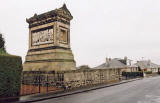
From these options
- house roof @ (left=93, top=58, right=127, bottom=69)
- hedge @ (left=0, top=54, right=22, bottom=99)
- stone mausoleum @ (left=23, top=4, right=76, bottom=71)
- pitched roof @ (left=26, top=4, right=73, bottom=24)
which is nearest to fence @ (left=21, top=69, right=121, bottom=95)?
stone mausoleum @ (left=23, top=4, right=76, bottom=71)

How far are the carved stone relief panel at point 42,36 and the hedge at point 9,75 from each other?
880 cm

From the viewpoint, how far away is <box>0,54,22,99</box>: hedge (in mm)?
10383

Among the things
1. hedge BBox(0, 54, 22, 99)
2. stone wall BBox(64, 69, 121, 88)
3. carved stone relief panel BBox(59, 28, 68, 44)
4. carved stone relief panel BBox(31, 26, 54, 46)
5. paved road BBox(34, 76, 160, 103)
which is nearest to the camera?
hedge BBox(0, 54, 22, 99)

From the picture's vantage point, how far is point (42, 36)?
68.8 ft

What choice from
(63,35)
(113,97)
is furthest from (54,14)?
(113,97)

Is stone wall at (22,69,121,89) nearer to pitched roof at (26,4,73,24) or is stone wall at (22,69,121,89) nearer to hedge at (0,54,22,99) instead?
hedge at (0,54,22,99)

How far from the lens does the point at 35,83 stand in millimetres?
17984

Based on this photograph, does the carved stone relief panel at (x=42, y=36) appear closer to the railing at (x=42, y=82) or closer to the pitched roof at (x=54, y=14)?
the pitched roof at (x=54, y=14)

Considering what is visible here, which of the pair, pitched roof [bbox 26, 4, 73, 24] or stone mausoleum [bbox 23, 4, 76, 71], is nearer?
stone mausoleum [bbox 23, 4, 76, 71]

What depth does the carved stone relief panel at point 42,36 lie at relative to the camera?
20047mm

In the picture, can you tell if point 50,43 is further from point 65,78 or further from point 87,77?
point 87,77

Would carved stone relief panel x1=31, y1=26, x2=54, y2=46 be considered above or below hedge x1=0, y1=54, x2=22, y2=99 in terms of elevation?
above

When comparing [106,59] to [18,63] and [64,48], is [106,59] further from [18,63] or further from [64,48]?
[18,63]

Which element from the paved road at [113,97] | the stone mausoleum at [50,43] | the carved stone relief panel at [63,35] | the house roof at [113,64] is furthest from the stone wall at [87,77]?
the house roof at [113,64]
